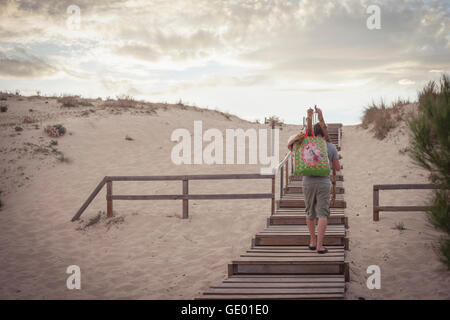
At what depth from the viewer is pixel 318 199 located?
6609mm

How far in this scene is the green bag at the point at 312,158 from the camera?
6457 mm

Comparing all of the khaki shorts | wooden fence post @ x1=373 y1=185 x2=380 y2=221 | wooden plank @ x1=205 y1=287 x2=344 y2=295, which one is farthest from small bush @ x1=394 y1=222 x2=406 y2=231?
wooden plank @ x1=205 y1=287 x2=344 y2=295

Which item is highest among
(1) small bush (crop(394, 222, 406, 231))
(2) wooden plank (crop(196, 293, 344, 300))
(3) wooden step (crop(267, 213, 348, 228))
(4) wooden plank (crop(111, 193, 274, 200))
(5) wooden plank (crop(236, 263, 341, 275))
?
(4) wooden plank (crop(111, 193, 274, 200))

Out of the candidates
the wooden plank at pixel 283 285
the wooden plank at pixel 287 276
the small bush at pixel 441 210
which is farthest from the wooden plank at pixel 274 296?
the small bush at pixel 441 210

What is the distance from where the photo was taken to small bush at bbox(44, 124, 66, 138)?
67.9 ft

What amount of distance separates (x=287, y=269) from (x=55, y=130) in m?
17.4

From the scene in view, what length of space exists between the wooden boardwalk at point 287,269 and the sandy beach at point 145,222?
1.78 feet

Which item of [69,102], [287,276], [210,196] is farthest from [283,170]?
[69,102]

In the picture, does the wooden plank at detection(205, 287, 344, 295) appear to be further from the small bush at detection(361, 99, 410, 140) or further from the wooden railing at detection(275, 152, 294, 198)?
the small bush at detection(361, 99, 410, 140)

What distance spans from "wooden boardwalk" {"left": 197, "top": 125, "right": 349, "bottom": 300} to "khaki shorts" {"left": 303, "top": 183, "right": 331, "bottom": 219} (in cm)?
73

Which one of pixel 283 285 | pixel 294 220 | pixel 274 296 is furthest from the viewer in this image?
pixel 294 220

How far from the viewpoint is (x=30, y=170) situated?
17.2 metres

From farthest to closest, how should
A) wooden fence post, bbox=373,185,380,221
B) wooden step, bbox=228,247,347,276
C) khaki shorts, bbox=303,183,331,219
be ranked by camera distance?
wooden fence post, bbox=373,185,380,221, khaki shorts, bbox=303,183,331,219, wooden step, bbox=228,247,347,276

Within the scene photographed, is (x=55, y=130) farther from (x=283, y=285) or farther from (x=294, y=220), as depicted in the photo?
(x=283, y=285)
